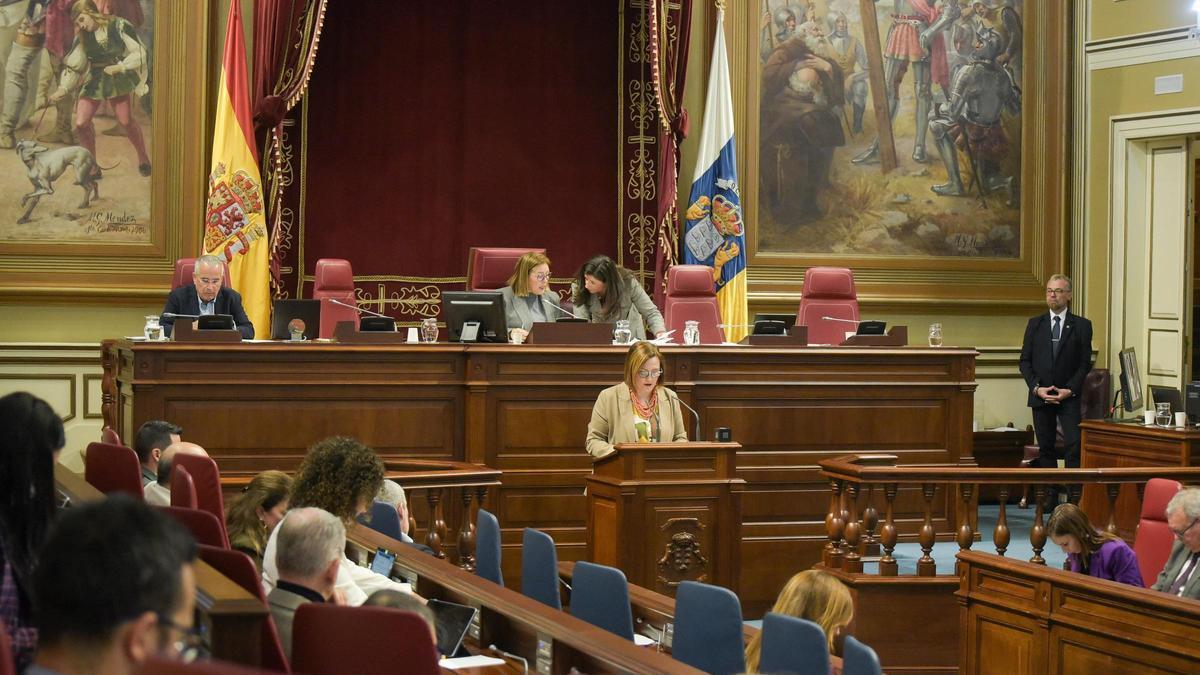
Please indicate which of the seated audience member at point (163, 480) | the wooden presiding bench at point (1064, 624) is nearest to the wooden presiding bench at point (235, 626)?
the seated audience member at point (163, 480)

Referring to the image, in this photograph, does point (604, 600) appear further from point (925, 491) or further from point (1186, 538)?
point (925, 491)

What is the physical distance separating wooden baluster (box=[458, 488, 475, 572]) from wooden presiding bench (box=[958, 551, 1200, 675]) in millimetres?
2079

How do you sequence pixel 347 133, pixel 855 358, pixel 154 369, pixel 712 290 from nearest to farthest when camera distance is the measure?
1. pixel 154 369
2. pixel 855 358
3. pixel 712 290
4. pixel 347 133

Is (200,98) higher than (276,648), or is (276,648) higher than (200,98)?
(200,98)

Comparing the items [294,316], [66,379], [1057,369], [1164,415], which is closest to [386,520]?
[294,316]

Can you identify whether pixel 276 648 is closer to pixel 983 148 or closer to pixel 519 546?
pixel 519 546

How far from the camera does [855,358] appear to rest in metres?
8.20

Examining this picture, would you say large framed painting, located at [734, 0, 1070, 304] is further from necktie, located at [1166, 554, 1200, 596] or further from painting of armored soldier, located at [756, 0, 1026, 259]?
necktie, located at [1166, 554, 1200, 596]

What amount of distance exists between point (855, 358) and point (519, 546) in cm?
221

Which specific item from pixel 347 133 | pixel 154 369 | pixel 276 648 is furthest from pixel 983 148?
pixel 276 648

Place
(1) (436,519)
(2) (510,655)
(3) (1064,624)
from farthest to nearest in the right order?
(1) (436,519)
(3) (1064,624)
(2) (510,655)

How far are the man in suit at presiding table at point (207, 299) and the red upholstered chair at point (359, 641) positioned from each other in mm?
5506

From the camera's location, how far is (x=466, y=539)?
6.40 m

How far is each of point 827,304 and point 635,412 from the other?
3063 mm
